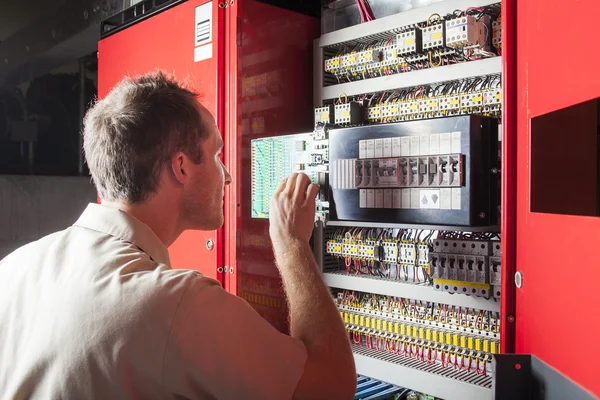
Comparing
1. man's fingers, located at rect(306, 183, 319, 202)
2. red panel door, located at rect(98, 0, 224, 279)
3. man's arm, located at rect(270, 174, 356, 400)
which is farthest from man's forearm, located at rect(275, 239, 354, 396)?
red panel door, located at rect(98, 0, 224, 279)

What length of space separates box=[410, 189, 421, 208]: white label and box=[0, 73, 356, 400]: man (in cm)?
49

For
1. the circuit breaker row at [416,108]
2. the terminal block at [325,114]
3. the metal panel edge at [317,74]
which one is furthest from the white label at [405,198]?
the metal panel edge at [317,74]

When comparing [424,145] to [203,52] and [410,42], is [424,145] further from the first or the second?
[203,52]

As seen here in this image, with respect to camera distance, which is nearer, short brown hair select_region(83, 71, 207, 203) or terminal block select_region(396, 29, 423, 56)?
short brown hair select_region(83, 71, 207, 203)

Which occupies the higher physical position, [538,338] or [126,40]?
[126,40]

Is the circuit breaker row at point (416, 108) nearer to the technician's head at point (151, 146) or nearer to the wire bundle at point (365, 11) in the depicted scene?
the wire bundle at point (365, 11)

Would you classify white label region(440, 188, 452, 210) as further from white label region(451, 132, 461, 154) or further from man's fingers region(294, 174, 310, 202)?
man's fingers region(294, 174, 310, 202)

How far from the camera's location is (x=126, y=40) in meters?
2.68

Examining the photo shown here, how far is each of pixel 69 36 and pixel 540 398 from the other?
10.1 feet

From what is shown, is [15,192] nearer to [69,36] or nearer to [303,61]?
[69,36]

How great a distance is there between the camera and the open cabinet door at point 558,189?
1091 millimetres

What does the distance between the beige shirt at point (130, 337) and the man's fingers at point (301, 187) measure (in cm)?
58

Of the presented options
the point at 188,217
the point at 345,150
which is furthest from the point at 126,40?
the point at 188,217

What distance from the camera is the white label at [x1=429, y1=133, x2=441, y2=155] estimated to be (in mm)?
1651
